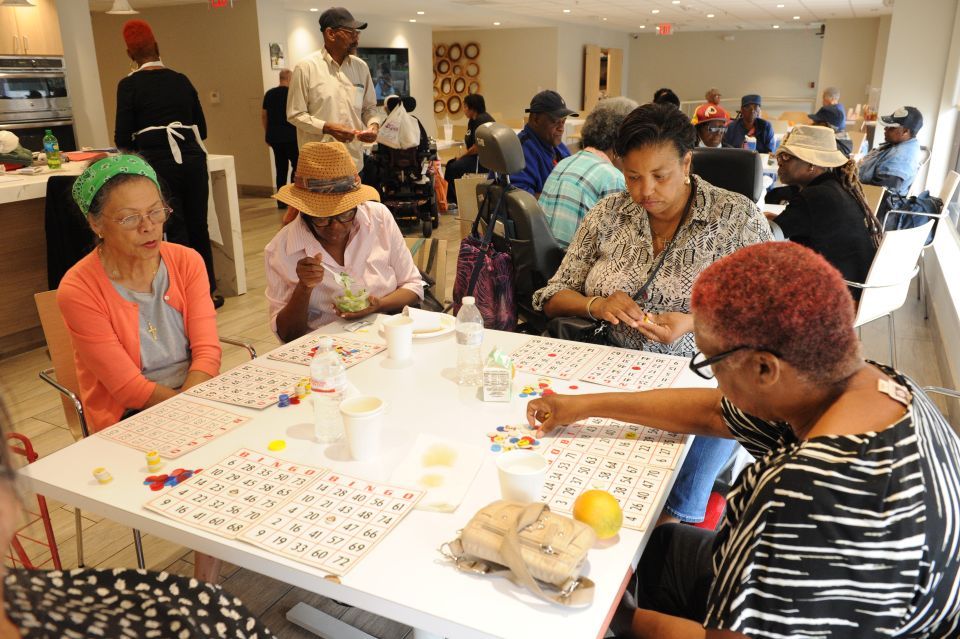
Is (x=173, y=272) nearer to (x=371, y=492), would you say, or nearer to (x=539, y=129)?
(x=371, y=492)

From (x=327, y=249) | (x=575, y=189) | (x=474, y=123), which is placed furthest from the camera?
(x=474, y=123)

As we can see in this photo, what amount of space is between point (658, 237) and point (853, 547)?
1.52 metres

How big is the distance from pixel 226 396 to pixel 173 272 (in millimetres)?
574

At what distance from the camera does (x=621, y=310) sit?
212 cm

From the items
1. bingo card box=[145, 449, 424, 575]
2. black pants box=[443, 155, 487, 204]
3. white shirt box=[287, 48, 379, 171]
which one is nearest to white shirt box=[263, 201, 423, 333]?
bingo card box=[145, 449, 424, 575]

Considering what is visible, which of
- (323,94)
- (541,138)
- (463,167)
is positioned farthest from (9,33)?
(541,138)

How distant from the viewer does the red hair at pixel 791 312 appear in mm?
980

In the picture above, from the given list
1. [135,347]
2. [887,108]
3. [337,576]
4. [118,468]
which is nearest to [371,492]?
[337,576]

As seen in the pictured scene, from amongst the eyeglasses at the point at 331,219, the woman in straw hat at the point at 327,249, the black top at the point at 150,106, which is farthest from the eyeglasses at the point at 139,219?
the black top at the point at 150,106

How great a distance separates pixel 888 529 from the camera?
905mm

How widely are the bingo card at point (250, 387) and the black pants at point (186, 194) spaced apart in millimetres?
2751

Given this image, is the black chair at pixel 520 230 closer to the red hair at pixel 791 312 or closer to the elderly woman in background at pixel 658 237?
the elderly woman in background at pixel 658 237

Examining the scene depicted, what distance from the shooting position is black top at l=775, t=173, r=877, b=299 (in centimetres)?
332

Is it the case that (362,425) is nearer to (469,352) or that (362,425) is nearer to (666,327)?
(469,352)
